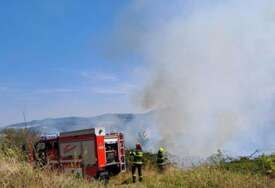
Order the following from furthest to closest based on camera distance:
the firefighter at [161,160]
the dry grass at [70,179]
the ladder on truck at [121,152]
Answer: the ladder on truck at [121,152] → the firefighter at [161,160] → the dry grass at [70,179]

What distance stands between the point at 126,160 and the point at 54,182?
14.8 metres

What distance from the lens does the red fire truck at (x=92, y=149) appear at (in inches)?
746

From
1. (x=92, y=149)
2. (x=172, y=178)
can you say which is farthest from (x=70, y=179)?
(x=92, y=149)

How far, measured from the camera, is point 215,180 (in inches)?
411

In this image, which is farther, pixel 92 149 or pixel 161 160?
pixel 161 160

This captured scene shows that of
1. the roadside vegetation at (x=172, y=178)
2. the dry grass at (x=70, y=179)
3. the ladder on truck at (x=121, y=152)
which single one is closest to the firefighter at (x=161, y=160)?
the ladder on truck at (x=121, y=152)

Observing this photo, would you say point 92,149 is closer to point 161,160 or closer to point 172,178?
point 161,160

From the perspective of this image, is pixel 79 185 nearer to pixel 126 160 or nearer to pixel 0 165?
pixel 0 165

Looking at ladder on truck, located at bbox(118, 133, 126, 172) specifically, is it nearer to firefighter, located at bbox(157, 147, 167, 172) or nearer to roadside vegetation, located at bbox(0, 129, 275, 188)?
firefighter, located at bbox(157, 147, 167, 172)

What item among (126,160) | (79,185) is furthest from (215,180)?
(126,160)

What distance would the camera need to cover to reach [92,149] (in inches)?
750

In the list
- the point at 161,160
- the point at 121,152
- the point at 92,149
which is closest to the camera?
the point at 92,149

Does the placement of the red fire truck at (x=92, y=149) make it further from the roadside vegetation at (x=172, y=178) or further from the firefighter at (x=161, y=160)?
the roadside vegetation at (x=172, y=178)

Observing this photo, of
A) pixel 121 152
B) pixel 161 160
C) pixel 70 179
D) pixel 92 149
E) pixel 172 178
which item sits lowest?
pixel 172 178
